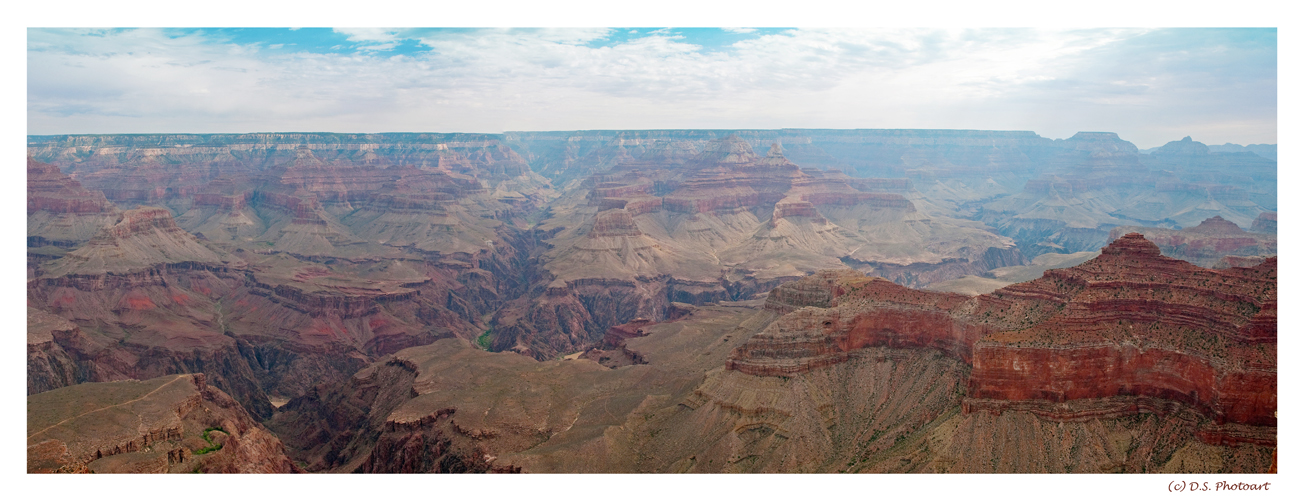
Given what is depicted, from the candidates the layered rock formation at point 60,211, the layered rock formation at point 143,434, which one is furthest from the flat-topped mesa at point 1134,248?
the layered rock formation at point 60,211

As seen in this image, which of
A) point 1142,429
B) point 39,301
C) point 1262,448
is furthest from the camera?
point 39,301

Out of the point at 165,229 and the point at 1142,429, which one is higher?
the point at 165,229

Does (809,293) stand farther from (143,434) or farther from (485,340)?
(485,340)

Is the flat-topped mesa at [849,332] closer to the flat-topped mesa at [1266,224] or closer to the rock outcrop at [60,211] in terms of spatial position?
the flat-topped mesa at [1266,224]

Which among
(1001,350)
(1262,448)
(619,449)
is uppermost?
(1001,350)

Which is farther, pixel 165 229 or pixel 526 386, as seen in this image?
pixel 165 229

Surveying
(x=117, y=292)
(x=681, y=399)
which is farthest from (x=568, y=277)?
(x=681, y=399)

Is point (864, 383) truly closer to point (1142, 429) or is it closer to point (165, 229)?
point (1142, 429)

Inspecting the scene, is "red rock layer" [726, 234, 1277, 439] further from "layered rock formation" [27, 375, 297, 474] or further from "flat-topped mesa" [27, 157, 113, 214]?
"flat-topped mesa" [27, 157, 113, 214]
